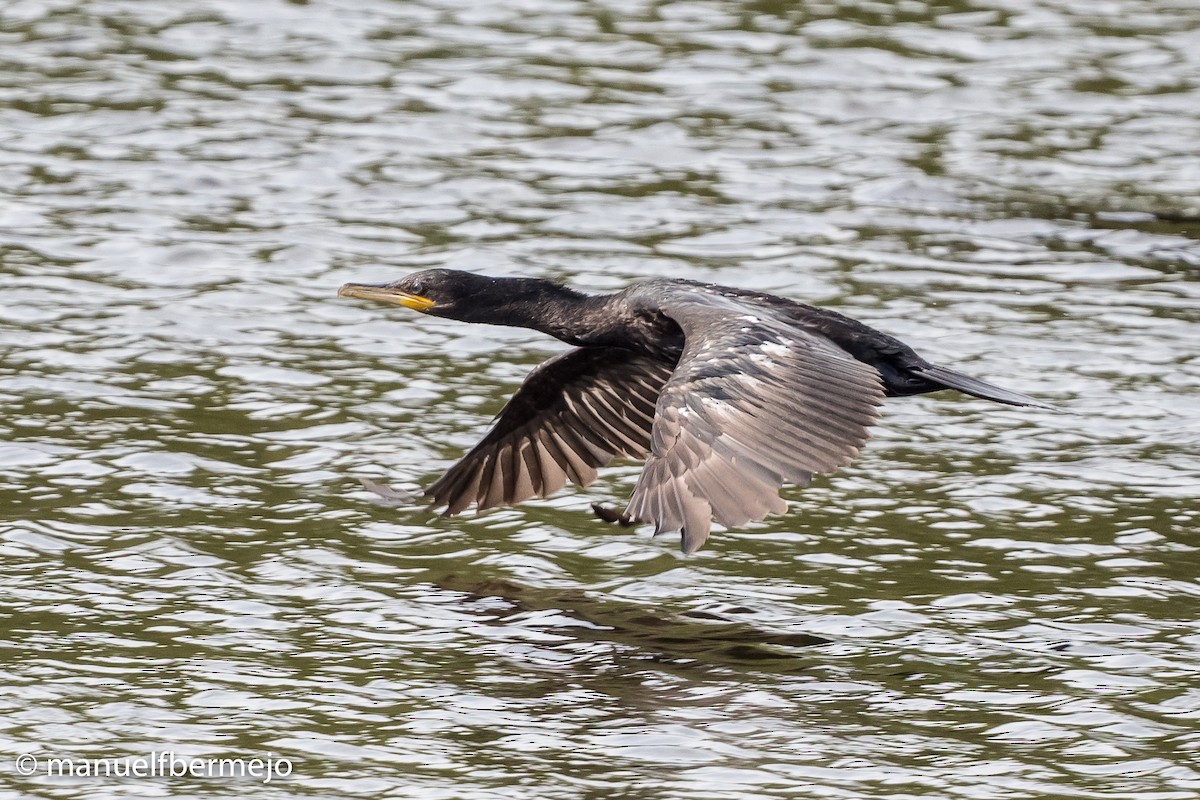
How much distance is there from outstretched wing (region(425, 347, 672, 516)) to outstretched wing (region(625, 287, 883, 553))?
100 centimetres

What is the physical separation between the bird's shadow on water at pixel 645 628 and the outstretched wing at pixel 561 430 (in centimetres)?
58

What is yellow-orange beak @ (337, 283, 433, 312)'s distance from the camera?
8.78m

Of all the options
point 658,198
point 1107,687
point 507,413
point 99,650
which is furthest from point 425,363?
point 1107,687

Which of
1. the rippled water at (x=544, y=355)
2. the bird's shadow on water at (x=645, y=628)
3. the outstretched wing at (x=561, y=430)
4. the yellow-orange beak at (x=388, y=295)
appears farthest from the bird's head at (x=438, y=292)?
the bird's shadow on water at (x=645, y=628)

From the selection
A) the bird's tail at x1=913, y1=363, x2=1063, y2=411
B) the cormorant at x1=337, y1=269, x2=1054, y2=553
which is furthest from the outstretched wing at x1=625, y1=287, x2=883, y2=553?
the bird's tail at x1=913, y1=363, x2=1063, y2=411

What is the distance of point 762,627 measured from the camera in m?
7.68

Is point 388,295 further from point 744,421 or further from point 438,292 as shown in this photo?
point 744,421

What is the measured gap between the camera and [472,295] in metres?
8.82

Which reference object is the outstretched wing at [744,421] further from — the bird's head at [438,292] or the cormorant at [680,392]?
the bird's head at [438,292]

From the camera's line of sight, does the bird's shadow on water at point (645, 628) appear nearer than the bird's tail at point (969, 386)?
Yes

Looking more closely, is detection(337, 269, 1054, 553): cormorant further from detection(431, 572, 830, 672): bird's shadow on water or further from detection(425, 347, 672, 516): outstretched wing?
detection(431, 572, 830, 672): bird's shadow on water

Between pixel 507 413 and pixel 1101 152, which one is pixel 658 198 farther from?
pixel 507 413

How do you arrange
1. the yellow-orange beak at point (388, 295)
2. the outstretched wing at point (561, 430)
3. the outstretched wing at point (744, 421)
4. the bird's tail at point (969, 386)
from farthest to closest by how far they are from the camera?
the yellow-orange beak at point (388, 295) → the outstretched wing at point (561, 430) → the bird's tail at point (969, 386) → the outstretched wing at point (744, 421)

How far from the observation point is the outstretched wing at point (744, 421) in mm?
6535
